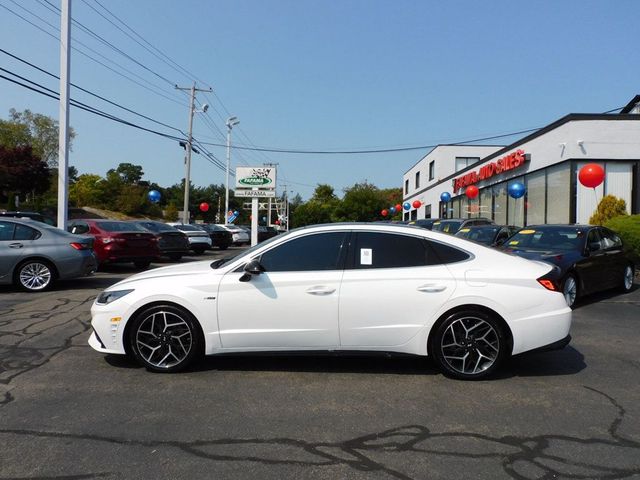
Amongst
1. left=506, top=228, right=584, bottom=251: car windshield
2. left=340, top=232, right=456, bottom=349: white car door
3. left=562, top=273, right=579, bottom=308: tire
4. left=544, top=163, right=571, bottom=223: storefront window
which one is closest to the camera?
left=340, top=232, right=456, bottom=349: white car door

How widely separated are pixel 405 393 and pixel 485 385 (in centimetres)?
84

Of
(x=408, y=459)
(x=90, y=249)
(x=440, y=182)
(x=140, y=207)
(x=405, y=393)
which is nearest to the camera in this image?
(x=408, y=459)

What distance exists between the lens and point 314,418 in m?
4.08

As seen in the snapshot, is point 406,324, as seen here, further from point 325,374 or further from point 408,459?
point 408,459

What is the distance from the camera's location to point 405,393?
4668 millimetres

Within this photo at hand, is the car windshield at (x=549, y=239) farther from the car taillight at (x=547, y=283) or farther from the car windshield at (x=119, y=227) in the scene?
the car windshield at (x=119, y=227)

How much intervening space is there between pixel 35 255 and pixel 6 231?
0.74 metres

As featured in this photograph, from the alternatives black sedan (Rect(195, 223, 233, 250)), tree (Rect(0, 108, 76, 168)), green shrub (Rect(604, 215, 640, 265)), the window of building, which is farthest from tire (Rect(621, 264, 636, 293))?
tree (Rect(0, 108, 76, 168))

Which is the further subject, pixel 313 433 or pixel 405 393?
pixel 405 393

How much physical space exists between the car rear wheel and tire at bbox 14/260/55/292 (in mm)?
11976

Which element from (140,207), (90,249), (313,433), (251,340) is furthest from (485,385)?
(140,207)

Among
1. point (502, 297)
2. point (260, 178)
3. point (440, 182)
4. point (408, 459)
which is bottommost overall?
point (408, 459)

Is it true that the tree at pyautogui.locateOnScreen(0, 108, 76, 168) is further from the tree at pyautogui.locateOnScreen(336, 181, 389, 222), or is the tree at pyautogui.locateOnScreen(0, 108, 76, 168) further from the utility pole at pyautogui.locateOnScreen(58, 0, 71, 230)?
the utility pole at pyautogui.locateOnScreen(58, 0, 71, 230)

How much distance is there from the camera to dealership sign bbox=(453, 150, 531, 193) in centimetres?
2597
